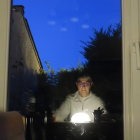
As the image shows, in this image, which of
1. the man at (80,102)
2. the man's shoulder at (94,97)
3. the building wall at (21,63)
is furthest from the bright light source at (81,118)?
the building wall at (21,63)

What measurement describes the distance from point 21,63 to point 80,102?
18.2 inches

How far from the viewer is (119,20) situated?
224 centimetres

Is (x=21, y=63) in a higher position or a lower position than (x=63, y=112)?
higher

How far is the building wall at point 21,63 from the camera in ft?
7.47

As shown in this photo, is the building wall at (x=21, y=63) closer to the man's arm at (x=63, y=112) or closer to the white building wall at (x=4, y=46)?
the white building wall at (x=4, y=46)

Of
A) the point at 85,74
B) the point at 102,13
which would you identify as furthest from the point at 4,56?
the point at 102,13

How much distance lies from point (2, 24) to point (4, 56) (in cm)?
21

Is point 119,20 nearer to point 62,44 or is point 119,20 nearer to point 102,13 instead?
point 102,13

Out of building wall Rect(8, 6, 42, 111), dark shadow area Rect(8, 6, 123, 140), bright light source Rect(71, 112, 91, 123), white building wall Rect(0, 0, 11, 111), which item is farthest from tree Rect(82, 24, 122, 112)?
white building wall Rect(0, 0, 11, 111)

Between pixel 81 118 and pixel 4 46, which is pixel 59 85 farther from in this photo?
pixel 4 46

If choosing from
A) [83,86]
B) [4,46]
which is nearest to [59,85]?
[83,86]

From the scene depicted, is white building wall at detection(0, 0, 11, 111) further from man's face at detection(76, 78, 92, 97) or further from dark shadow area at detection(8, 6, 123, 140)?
man's face at detection(76, 78, 92, 97)

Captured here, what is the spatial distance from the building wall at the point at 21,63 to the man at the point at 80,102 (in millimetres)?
221

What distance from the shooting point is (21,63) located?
7.60 ft
